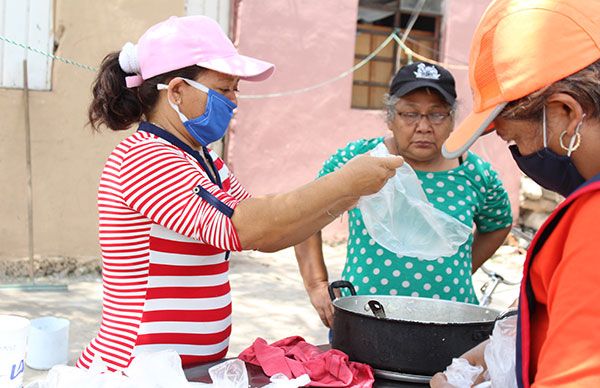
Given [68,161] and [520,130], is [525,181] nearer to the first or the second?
[68,161]

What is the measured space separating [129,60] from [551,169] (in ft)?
3.97

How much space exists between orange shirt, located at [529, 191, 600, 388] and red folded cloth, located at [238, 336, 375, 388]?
2.54ft

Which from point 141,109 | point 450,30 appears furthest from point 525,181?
point 141,109

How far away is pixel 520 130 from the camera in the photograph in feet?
4.94

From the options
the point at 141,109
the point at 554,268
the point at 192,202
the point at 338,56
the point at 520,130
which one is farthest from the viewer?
the point at 338,56

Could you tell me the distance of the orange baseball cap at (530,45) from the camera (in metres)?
1.35

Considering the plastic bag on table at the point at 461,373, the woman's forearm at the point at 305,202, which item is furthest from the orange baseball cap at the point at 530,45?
the plastic bag on table at the point at 461,373

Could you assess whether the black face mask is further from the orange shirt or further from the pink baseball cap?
the pink baseball cap

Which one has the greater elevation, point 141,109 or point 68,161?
point 141,109

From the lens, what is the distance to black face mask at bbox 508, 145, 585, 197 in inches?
57.5

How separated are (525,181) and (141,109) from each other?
768cm

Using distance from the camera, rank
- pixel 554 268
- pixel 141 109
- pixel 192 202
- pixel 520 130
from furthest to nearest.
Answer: pixel 141 109 < pixel 192 202 < pixel 520 130 < pixel 554 268

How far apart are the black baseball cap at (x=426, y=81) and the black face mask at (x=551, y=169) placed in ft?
3.83

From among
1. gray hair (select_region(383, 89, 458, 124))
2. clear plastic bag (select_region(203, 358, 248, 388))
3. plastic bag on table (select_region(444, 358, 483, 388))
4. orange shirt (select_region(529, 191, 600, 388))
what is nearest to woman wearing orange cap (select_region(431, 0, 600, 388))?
orange shirt (select_region(529, 191, 600, 388))
